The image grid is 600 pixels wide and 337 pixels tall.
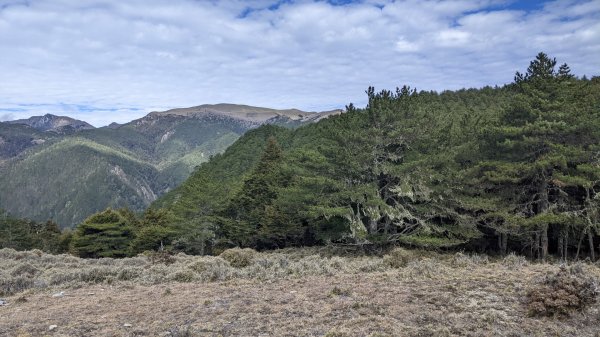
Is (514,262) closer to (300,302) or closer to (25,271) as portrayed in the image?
(300,302)

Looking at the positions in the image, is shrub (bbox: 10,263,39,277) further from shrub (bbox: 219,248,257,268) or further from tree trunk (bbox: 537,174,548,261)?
tree trunk (bbox: 537,174,548,261)

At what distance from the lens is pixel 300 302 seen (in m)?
8.66

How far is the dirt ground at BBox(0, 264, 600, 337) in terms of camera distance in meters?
6.68

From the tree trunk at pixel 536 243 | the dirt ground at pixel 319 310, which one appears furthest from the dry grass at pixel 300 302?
the tree trunk at pixel 536 243

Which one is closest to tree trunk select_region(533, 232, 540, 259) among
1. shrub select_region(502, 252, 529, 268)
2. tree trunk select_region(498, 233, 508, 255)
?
tree trunk select_region(498, 233, 508, 255)

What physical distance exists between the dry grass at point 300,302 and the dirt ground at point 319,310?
21 mm

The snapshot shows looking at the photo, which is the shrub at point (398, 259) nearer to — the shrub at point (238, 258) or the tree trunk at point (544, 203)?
the shrub at point (238, 258)

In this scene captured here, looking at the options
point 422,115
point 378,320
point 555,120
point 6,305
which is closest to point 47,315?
point 6,305

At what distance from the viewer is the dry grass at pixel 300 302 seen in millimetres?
6816

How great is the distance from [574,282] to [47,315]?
10792mm

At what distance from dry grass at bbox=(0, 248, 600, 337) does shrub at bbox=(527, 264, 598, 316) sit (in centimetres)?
14

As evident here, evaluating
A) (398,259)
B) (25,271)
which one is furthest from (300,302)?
(25,271)

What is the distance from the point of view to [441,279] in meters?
9.59

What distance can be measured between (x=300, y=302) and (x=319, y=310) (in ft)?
2.50
